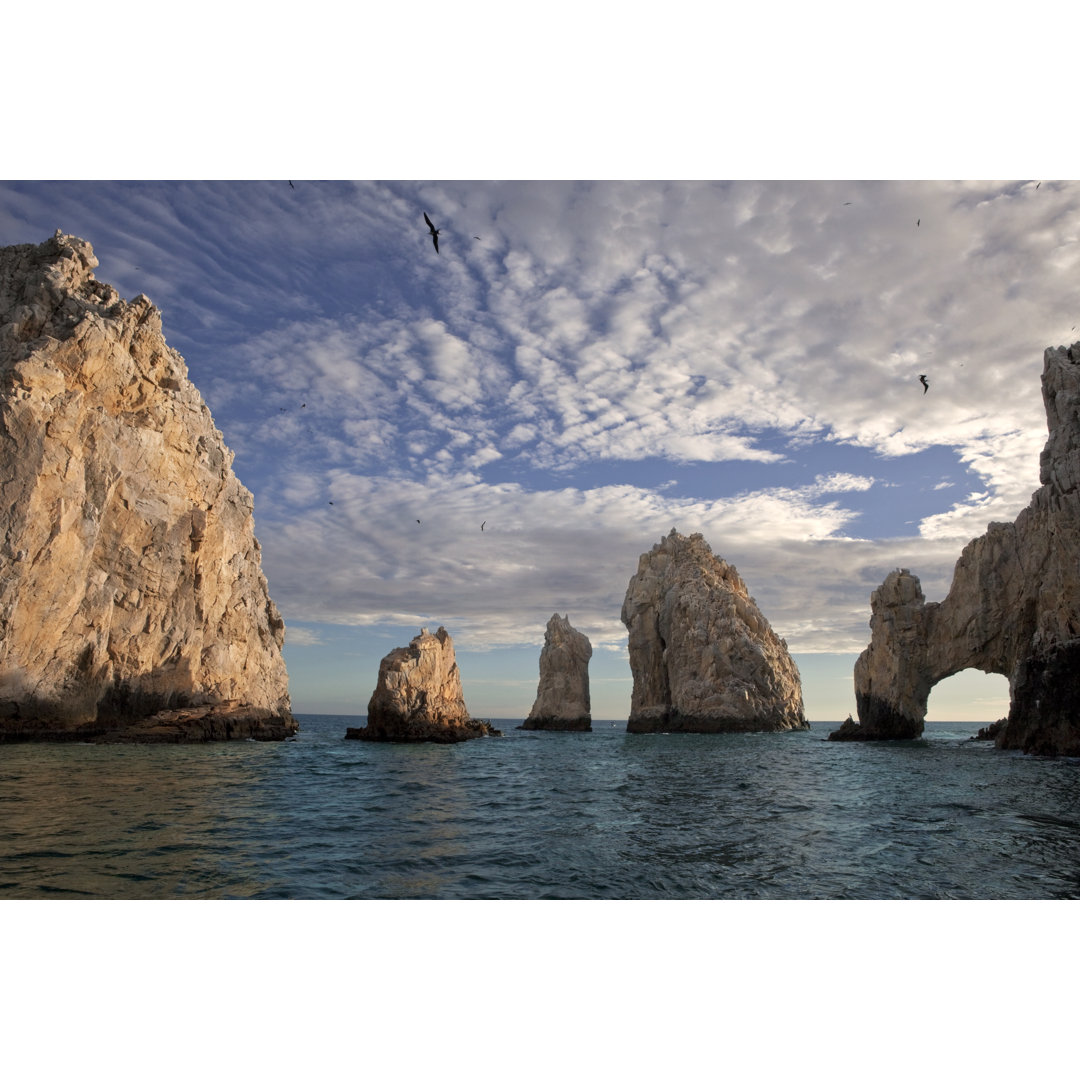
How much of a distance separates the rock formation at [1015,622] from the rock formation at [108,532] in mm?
41950

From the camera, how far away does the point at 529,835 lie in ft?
38.1

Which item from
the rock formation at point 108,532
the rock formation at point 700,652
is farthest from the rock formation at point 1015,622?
the rock formation at point 108,532

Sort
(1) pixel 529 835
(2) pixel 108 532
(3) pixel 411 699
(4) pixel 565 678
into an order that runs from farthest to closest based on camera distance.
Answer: (4) pixel 565 678, (3) pixel 411 699, (2) pixel 108 532, (1) pixel 529 835

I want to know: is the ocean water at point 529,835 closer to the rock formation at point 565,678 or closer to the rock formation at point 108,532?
the rock formation at point 108,532

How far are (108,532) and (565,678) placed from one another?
5221 cm

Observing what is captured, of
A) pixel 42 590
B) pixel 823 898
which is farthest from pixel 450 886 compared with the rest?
pixel 42 590

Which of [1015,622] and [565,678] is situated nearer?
A: [1015,622]

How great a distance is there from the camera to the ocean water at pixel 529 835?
825 cm

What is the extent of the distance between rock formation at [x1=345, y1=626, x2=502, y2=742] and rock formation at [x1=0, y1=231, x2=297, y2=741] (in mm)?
6872

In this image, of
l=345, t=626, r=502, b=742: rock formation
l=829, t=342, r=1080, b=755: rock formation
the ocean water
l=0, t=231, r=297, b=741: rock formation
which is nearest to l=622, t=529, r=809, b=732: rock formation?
l=829, t=342, r=1080, b=755: rock formation

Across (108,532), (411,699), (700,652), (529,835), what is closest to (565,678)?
(700,652)

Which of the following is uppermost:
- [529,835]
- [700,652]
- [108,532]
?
[108,532]

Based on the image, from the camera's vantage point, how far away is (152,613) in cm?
3919

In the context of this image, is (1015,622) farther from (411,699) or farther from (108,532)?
(108,532)
